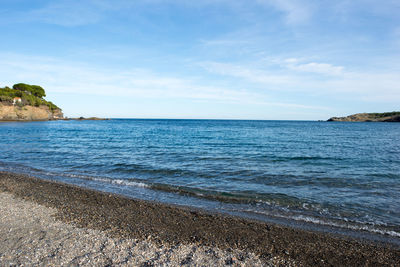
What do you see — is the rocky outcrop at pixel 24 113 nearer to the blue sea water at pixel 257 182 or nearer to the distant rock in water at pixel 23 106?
the distant rock in water at pixel 23 106

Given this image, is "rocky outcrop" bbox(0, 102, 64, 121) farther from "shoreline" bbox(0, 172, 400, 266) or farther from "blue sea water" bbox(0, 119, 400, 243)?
"shoreline" bbox(0, 172, 400, 266)

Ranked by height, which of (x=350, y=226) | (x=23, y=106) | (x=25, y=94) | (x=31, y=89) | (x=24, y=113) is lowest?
(x=350, y=226)

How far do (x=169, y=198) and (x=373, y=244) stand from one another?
26.6 feet

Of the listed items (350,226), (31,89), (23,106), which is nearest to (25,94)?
(23,106)

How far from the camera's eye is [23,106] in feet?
341

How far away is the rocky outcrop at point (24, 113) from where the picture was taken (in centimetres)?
9700

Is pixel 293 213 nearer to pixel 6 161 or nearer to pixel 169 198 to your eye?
pixel 169 198

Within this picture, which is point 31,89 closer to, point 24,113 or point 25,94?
point 25,94

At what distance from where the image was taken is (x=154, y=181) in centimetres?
1491

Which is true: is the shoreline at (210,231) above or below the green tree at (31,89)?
below

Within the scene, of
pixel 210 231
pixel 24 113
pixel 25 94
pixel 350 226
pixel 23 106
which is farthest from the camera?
pixel 25 94

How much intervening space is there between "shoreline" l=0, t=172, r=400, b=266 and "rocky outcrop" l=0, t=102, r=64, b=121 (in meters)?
111

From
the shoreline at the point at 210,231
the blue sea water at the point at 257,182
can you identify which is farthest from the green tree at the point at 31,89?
the shoreline at the point at 210,231

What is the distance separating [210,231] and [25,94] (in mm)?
129956
